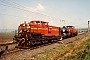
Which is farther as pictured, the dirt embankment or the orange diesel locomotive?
the orange diesel locomotive

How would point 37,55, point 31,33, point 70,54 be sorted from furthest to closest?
point 31,33
point 37,55
point 70,54

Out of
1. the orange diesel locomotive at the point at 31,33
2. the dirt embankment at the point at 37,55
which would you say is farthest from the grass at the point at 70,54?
the orange diesel locomotive at the point at 31,33

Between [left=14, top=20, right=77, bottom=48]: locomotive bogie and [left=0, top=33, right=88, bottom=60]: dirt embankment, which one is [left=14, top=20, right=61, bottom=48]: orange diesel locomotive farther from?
[left=0, top=33, right=88, bottom=60]: dirt embankment

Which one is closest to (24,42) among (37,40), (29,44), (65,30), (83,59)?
(29,44)

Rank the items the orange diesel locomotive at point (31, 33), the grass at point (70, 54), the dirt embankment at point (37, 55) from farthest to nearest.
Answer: the orange diesel locomotive at point (31, 33) < the dirt embankment at point (37, 55) < the grass at point (70, 54)

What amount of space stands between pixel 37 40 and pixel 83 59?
10.5m

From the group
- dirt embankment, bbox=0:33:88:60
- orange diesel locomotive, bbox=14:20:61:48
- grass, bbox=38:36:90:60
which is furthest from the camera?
orange diesel locomotive, bbox=14:20:61:48

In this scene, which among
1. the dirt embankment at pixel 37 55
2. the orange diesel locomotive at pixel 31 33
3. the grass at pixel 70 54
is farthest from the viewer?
the orange diesel locomotive at pixel 31 33

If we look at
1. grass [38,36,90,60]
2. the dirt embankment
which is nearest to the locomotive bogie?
the dirt embankment

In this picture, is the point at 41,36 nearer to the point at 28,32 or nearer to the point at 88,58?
the point at 28,32

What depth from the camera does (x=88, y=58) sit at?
791 cm

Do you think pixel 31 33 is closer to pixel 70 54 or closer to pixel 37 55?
pixel 37 55

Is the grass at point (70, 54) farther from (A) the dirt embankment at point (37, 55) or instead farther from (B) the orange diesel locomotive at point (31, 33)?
(B) the orange diesel locomotive at point (31, 33)

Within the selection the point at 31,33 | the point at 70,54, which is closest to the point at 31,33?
the point at 31,33
